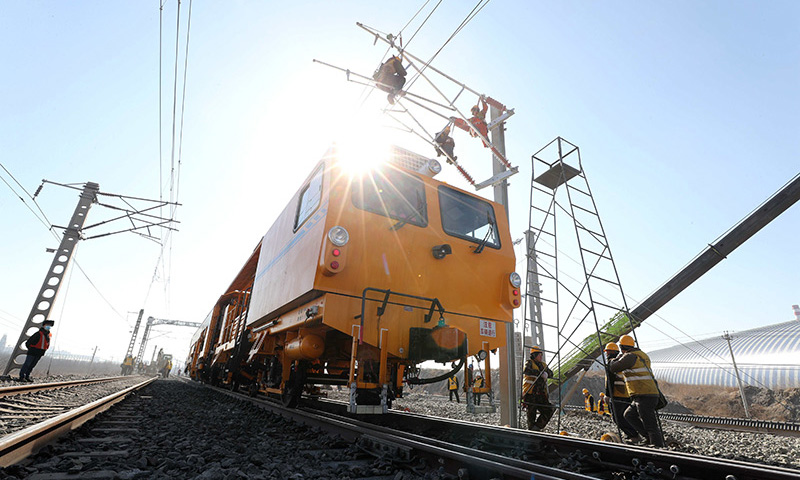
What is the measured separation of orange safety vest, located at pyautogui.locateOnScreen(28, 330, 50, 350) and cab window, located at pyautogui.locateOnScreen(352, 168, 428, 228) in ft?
34.7

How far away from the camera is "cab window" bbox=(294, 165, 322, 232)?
5.00 metres

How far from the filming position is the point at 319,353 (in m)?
4.53

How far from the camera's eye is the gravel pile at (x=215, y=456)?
2404 millimetres

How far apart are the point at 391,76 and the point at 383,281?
4.83 meters

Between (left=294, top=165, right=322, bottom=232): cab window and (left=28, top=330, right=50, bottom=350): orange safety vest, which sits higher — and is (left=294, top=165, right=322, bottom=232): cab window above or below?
above

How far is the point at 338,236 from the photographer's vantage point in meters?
4.09

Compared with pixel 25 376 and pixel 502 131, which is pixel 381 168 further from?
pixel 25 376

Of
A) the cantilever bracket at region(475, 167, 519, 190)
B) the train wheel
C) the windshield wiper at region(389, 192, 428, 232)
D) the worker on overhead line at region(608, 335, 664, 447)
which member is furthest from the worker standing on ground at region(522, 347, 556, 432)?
the train wheel

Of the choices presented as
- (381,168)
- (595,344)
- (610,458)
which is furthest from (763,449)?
(381,168)

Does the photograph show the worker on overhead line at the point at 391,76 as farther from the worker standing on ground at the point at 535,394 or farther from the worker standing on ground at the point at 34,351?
the worker standing on ground at the point at 34,351

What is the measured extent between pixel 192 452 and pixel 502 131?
7.62 m

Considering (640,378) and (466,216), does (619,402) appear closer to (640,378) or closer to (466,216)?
(640,378)

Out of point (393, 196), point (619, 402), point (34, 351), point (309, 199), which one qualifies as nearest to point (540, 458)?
point (393, 196)

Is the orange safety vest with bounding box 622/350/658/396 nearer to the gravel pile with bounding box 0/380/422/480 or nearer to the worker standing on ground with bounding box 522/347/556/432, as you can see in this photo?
the worker standing on ground with bounding box 522/347/556/432
